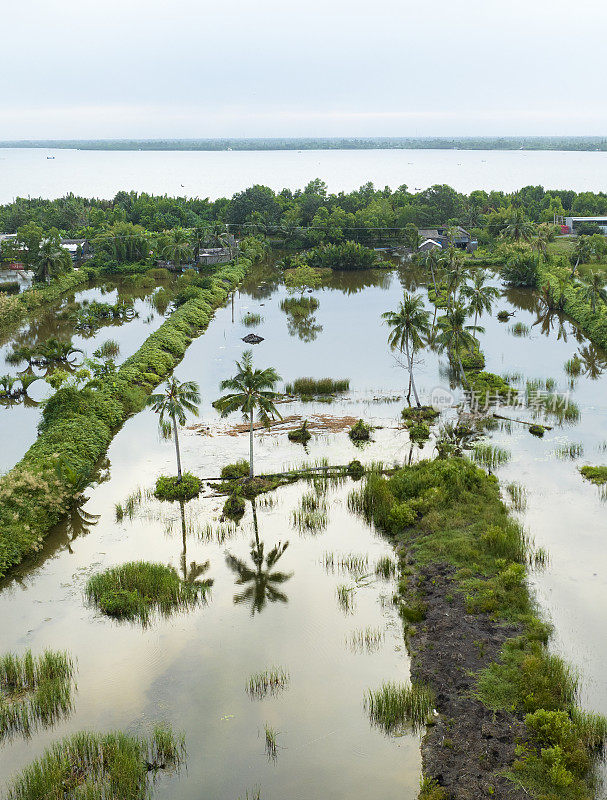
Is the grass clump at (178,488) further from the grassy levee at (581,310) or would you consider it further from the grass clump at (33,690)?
the grassy levee at (581,310)

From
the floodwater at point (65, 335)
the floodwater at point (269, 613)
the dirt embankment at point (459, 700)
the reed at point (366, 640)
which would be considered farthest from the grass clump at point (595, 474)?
the floodwater at point (65, 335)

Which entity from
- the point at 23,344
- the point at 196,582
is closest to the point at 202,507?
the point at 196,582

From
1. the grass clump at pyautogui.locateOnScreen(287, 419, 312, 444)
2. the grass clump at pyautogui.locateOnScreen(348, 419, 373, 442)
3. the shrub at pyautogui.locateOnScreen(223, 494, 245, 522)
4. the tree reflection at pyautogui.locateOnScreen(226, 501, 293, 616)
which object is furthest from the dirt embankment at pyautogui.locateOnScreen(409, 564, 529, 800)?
the grass clump at pyautogui.locateOnScreen(287, 419, 312, 444)

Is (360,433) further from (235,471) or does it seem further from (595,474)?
(595,474)

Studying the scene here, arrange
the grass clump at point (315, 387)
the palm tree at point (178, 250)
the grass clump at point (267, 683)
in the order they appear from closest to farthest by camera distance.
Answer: the grass clump at point (267, 683) → the grass clump at point (315, 387) → the palm tree at point (178, 250)

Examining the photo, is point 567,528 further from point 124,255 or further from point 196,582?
point 124,255
